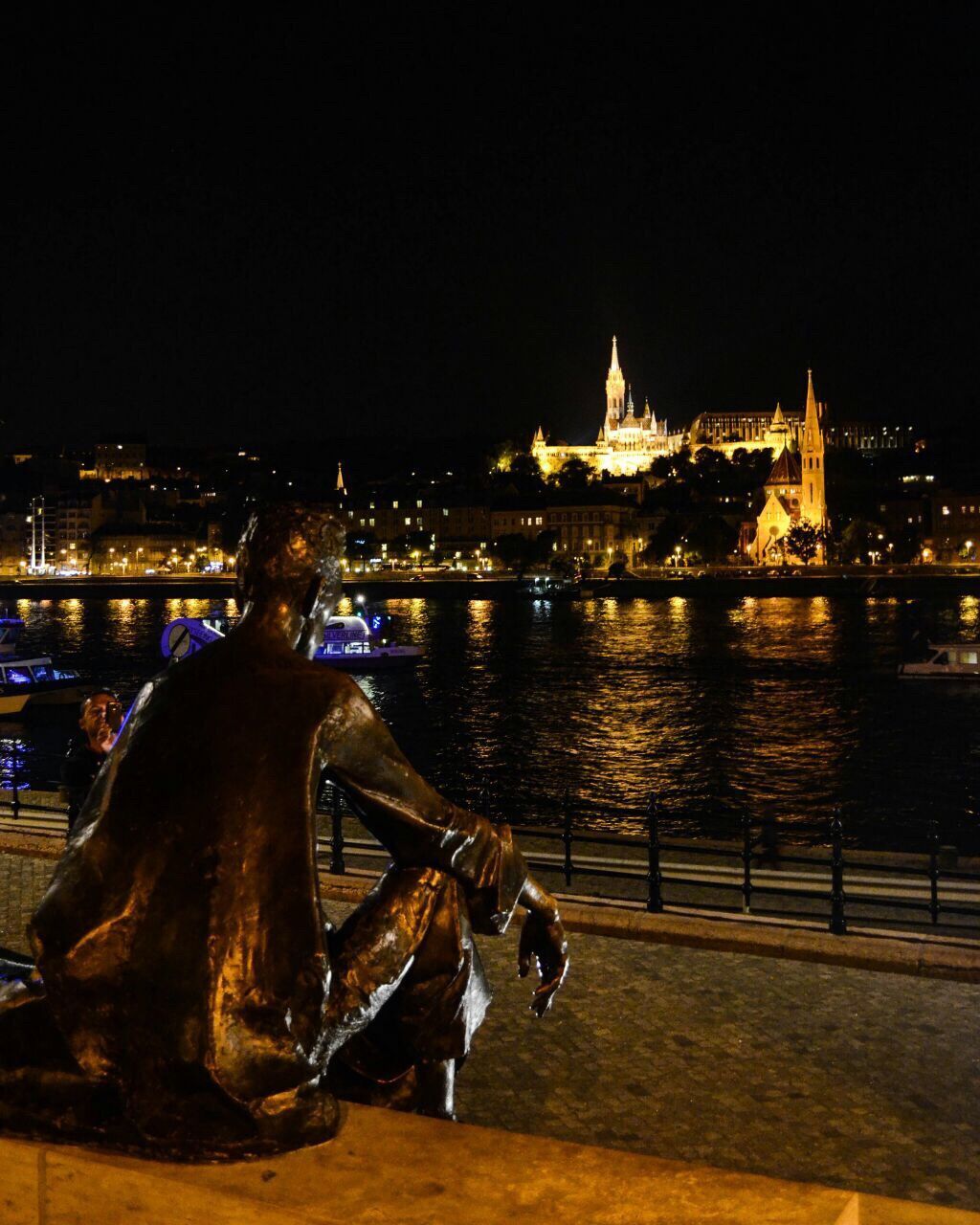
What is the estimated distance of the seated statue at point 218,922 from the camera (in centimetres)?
248

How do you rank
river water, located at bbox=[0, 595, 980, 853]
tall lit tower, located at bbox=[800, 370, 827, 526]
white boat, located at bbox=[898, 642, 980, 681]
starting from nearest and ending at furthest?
river water, located at bbox=[0, 595, 980, 853]
white boat, located at bbox=[898, 642, 980, 681]
tall lit tower, located at bbox=[800, 370, 827, 526]

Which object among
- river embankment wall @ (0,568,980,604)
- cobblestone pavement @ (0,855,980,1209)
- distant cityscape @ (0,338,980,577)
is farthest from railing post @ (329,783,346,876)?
distant cityscape @ (0,338,980,577)

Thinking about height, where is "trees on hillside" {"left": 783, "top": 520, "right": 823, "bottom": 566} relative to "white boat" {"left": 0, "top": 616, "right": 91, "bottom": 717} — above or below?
above

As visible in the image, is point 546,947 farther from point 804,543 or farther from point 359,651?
point 804,543

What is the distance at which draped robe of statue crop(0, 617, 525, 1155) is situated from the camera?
2475 millimetres

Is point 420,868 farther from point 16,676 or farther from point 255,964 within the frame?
point 16,676

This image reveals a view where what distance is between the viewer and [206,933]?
8.20 feet

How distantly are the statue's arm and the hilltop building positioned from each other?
151035 mm

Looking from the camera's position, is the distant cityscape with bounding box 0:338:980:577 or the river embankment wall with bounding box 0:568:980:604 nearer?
the river embankment wall with bounding box 0:568:980:604

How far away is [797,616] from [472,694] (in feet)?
155

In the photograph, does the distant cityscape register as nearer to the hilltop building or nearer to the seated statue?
the hilltop building

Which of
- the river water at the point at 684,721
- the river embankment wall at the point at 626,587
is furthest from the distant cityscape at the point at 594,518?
the river water at the point at 684,721

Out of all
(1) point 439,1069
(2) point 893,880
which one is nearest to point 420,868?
(1) point 439,1069

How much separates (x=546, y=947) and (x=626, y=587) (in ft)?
406
